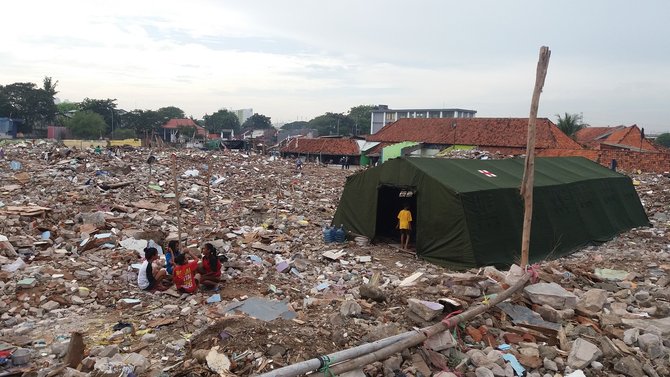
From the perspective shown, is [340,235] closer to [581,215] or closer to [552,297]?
[552,297]

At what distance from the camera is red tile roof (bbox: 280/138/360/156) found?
40312mm

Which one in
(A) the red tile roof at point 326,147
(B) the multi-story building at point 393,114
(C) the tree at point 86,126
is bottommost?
(A) the red tile roof at point 326,147

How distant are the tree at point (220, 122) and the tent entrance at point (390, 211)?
67.0 m

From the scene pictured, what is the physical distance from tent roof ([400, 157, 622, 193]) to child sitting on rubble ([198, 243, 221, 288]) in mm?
4363

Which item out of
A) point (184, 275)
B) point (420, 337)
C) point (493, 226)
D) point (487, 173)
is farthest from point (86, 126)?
point (420, 337)

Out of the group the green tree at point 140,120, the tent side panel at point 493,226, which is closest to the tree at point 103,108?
the green tree at point 140,120

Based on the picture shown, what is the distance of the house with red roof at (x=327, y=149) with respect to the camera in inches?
1582

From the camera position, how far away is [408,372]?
12.3 feet

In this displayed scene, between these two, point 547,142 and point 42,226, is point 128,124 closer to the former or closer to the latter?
point 547,142

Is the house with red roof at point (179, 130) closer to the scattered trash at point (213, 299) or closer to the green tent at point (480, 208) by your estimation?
the green tent at point (480, 208)

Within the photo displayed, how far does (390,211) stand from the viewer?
445 inches

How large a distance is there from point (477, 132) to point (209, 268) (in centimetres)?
3227

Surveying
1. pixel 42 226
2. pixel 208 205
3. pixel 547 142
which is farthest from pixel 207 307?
pixel 547 142

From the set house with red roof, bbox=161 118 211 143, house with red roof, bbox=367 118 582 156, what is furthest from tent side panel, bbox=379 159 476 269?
house with red roof, bbox=161 118 211 143
